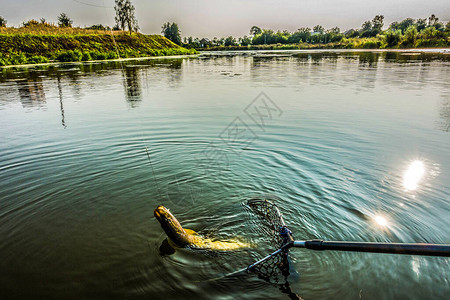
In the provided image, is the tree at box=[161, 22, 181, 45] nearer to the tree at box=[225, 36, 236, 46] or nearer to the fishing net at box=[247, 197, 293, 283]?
the tree at box=[225, 36, 236, 46]

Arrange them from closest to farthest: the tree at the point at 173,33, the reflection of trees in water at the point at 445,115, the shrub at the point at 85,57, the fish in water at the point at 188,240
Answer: the fish in water at the point at 188,240 < the reflection of trees in water at the point at 445,115 < the shrub at the point at 85,57 < the tree at the point at 173,33

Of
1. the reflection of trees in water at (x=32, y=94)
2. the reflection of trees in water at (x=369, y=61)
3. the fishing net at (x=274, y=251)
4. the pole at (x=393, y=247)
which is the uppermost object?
the reflection of trees in water at (x=369, y=61)

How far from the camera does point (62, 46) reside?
2223 inches

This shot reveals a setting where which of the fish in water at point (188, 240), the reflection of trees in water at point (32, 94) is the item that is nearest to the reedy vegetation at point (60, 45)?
the reflection of trees in water at point (32, 94)

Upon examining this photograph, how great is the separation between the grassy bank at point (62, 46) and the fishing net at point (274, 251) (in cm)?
4425

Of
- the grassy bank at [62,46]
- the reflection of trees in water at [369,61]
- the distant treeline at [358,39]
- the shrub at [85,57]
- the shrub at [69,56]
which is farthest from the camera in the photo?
the distant treeline at [358,39]

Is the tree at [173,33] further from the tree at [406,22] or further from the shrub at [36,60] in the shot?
the tree at [406,22]

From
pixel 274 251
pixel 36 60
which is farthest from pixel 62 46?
pixel 274 251

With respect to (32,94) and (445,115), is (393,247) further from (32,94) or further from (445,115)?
(32,94)

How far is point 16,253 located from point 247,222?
3702mm

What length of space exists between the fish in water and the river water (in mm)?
132

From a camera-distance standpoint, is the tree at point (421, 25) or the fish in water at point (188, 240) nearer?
the fish in water at point (188, 240)

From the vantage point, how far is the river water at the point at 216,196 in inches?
141

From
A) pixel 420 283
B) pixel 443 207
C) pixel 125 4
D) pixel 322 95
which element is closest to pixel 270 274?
pixel 420 283
